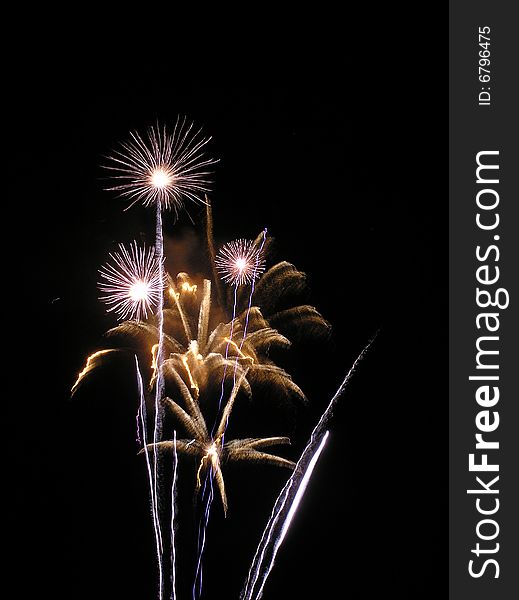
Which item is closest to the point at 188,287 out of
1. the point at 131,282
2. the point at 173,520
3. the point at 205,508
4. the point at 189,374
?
the point at 189,374

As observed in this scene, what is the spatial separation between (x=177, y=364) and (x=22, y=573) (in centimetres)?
646

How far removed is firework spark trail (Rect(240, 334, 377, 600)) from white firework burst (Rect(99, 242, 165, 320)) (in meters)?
4.06

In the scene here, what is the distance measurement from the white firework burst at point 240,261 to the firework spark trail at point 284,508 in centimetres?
302

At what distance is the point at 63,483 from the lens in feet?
47.2

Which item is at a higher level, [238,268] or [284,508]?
[238,268]

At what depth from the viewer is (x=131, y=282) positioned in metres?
9.88

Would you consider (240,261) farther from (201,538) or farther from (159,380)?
(201,538)

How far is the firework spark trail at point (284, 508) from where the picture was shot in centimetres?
1136

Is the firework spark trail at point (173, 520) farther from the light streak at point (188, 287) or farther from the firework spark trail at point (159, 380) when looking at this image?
the light streak at point (188, 287)

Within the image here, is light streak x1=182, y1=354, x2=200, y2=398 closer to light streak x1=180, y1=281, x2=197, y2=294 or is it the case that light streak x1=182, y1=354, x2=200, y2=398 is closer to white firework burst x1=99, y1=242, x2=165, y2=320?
light streak x1=180, y1=281, x2=197, y2=294

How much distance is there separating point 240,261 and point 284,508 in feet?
14.7

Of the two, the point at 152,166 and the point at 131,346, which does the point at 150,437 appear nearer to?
the point at 131,346

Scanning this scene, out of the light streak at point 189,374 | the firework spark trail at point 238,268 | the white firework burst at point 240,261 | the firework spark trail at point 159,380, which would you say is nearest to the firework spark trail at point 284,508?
the firework spark trail at point 238,268

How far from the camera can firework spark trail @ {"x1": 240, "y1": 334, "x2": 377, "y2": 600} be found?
447 inches
